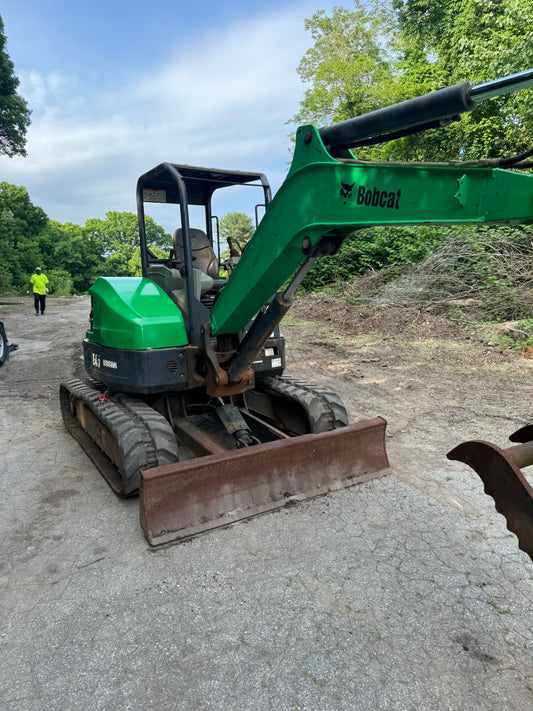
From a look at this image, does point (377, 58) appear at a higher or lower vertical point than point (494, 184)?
higher

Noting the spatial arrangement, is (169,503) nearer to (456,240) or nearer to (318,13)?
(456,240)

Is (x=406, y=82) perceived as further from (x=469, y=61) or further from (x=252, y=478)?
(x=252, y=478)

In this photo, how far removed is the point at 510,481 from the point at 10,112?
25.3m

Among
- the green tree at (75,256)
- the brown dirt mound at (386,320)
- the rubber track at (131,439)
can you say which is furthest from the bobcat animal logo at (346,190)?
the green tree at (75,256)

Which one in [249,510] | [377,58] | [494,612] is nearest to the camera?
[494,612]

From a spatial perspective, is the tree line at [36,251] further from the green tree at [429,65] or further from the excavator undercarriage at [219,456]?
the excavator undercarriage at [219,456]

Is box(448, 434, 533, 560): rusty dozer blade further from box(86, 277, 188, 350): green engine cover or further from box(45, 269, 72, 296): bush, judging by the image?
box(45, 269, 72, 296): bush

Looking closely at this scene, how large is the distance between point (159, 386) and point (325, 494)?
1644 mm

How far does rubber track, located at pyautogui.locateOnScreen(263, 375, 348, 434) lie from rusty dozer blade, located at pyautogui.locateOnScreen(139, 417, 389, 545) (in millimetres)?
418

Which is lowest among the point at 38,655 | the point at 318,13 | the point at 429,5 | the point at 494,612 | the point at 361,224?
the point at 38,655

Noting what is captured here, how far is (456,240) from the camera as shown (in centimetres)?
1196

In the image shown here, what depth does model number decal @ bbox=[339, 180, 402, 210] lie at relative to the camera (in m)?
2.52

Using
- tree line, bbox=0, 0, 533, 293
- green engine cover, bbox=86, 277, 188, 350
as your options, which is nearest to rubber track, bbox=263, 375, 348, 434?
green engine cover, bbox=86, 277, 188, 350

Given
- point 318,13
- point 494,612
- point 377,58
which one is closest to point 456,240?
point 494,612
